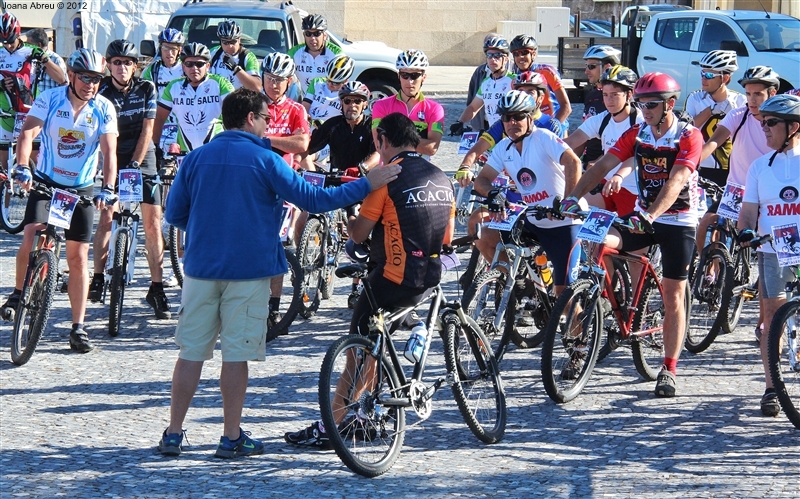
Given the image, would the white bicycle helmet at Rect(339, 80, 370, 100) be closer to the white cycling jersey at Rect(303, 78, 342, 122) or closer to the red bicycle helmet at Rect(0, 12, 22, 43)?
the white cycling jersey at Rect(303, 78, 342, 122)

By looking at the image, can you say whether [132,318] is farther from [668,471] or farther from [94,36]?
[94,36]

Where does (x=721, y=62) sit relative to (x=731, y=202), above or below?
above

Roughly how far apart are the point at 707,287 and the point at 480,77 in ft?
16.6

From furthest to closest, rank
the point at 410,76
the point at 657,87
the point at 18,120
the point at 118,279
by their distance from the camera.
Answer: the point at 18,120
the point at 410,76
the point at 118,279
the point at 657,87

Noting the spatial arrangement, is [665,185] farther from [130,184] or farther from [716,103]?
[130,184]

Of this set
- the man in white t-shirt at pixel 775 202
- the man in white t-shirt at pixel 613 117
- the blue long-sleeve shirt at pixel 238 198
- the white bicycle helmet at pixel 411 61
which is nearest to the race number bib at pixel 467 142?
the white bicycle helmet at pixel 411 61

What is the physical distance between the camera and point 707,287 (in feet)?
28.9

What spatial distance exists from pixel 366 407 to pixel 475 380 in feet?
2.39

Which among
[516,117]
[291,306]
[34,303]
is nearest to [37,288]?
[34,303]

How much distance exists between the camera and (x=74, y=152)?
8.29 metres

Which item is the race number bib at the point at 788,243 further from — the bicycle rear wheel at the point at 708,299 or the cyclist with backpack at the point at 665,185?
the bicycle rear wheel at the point at 708,299

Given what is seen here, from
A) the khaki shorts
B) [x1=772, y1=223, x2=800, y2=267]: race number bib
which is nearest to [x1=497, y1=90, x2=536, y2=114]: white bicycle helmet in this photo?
[x1=772, y1=223, x2=800, y2=267]: race number bib

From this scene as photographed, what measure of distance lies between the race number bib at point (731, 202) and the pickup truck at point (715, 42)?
11064mm

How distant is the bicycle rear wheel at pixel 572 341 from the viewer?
706 cm
